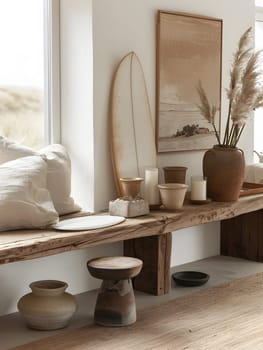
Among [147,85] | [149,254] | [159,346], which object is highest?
[147,85]

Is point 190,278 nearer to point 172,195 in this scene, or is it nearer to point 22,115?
point 172,195

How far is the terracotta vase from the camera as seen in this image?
4.25 metres

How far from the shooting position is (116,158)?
4059mm

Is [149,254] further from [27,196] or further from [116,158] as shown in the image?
[27,196]

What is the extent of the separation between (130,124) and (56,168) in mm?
624

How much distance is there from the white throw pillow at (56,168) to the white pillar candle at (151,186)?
1.50 feet

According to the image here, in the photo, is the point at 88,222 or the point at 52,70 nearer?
the point at 88,222

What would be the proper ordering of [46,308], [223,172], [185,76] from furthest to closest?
[185,76]
[223,172]
[46,308]

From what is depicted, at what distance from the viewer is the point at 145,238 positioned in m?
4.07

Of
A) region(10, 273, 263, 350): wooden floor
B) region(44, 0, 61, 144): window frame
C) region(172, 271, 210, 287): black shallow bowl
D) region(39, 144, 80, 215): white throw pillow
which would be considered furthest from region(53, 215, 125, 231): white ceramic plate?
region(172, 271, 210, 287): black shallow bowl

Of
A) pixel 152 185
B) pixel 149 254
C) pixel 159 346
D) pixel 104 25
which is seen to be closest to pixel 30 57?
pixel 104 25

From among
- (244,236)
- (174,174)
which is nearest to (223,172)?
(174,174)

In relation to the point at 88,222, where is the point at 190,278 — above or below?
below

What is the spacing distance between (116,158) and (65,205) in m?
0.45
